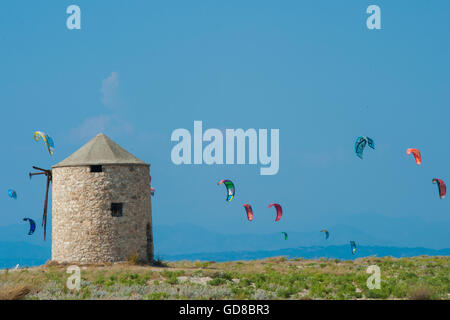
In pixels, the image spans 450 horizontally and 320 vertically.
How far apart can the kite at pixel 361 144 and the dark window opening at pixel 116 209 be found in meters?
12.3

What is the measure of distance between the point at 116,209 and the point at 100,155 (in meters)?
2.98

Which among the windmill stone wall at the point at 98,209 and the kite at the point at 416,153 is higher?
the kite at the point at 416,153

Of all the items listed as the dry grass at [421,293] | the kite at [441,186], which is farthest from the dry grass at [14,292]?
the kite at [441,186]

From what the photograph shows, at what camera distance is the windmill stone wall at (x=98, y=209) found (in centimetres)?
3072

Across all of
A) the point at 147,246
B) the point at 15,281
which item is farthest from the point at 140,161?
the point at 15,281

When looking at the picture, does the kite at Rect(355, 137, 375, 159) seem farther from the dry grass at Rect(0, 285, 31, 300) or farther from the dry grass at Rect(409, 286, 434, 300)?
the dry grass at Rect(0, 285, 31, 300)

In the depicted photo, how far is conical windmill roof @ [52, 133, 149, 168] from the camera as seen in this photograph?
31.5m

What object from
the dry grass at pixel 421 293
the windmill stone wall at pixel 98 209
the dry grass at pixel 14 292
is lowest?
the dry grass at pixel 421 293

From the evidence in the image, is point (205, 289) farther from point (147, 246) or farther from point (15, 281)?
point (147, 246)

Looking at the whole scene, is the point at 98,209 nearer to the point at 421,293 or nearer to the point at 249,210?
the point at 249,210

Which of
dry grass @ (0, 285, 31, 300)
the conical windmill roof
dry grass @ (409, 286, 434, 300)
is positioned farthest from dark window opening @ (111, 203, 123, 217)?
dry grass @ (409, 286, 434, 300)

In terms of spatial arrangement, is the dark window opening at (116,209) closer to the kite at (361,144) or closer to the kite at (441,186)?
the kite at (361,144)

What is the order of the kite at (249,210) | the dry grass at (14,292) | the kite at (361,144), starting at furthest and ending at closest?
the kite at (249,210)
the kite at (361,144)
the dry grass at (14,292)

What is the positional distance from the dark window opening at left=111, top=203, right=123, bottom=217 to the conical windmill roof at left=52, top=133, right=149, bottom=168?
216 cm
